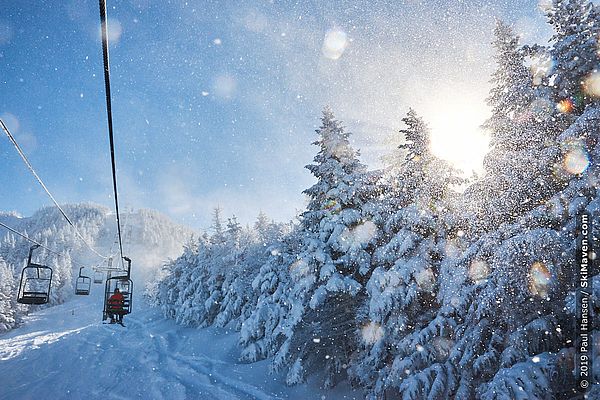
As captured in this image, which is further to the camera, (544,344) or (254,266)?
(254,266)

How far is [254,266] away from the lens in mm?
34125

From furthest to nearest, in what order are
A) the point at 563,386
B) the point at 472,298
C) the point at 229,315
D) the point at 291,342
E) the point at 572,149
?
the point at 229,315
the point at 291,342
the point at 472,298
the point at 572,149
the point at 563,386


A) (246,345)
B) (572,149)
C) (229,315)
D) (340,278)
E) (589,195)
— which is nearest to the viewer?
(589,195)

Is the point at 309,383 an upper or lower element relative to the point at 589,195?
lower

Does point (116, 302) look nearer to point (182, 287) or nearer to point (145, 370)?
point (145, 370)

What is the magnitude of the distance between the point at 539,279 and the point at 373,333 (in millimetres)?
6809

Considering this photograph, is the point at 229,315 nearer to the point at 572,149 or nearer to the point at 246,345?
the point at 246,345

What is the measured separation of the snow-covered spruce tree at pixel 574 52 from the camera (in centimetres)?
1051

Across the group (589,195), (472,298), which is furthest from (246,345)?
(589,195)

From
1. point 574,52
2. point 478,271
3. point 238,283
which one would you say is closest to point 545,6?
point 574,52

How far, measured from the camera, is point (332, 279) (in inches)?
592

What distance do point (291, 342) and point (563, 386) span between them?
451 inches

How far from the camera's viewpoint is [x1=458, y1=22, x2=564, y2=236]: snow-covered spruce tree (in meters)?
10.3

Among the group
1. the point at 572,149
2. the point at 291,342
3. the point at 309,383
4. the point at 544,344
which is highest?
the point at 572,149
